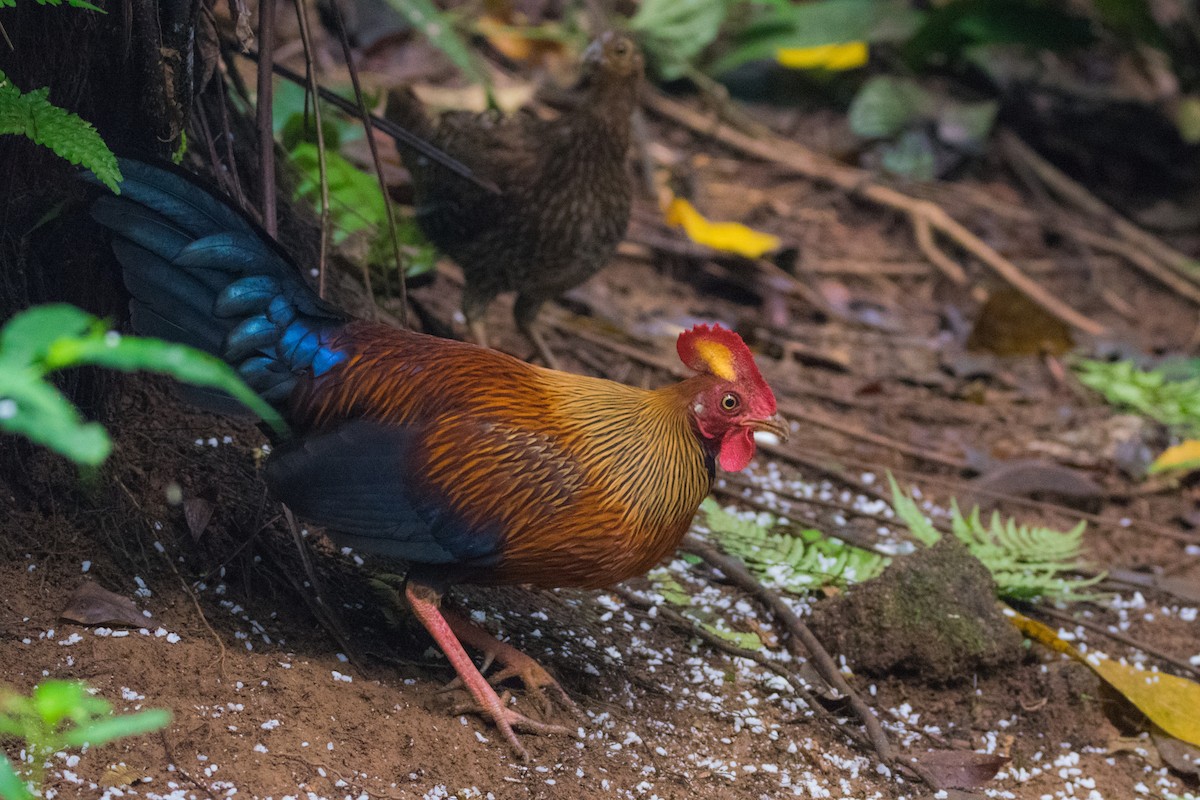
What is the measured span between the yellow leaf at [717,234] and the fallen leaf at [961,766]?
3.51m

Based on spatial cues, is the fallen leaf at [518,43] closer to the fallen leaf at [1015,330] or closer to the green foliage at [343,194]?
the green foliage at [343,194]

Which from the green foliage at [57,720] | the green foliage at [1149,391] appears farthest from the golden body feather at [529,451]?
the green foliage at [1149,391]

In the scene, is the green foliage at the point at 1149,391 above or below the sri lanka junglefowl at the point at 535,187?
below

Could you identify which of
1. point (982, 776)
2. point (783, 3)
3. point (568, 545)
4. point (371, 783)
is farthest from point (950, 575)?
point (783, 3)

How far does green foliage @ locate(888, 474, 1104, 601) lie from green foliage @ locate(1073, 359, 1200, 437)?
1.74 m

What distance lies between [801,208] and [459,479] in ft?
17.1

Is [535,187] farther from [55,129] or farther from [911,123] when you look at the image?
[911,123]

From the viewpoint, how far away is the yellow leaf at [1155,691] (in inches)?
154

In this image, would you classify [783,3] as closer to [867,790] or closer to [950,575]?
[950,575]

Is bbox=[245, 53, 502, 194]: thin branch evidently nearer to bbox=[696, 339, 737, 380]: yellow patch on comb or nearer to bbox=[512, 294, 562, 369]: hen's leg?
bbox=[512, 294, 562, 369]: hen's leg

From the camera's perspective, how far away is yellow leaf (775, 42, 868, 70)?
27.7 feet

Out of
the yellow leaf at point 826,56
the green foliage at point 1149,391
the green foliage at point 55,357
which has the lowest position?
the green foliage at point 1149,391

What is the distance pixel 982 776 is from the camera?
3572 mm

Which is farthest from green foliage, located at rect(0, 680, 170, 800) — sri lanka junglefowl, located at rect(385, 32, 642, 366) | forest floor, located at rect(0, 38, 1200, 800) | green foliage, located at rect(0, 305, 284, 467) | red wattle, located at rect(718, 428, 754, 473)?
sri lanka junglefowl, located at rect(385, 32, 642, 366)
